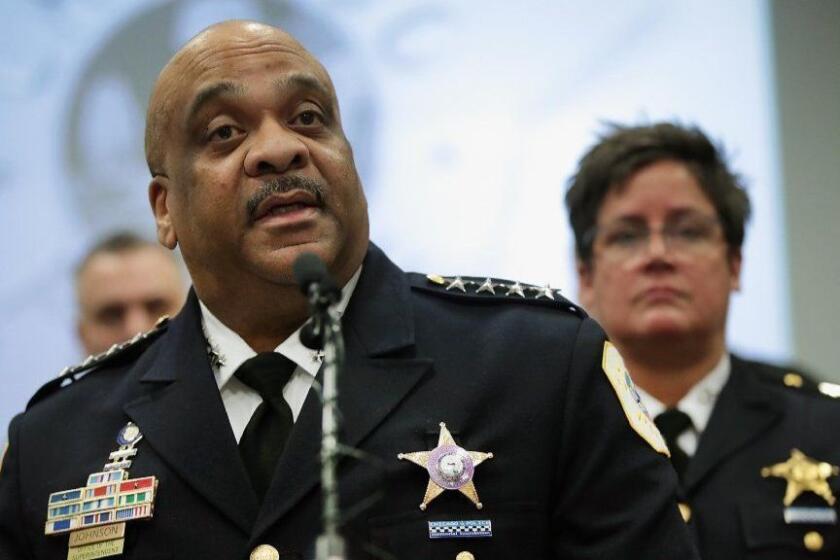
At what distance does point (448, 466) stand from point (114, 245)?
8.06 feet

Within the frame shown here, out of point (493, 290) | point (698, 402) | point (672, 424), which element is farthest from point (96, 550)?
point (698, 402)

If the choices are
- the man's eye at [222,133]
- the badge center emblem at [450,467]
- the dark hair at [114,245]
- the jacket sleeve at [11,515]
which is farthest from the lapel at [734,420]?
the dark hair at [114,245]

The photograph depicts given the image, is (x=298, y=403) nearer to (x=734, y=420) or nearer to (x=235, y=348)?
(x=235, y=348)

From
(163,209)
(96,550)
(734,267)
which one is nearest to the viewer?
(96,550)

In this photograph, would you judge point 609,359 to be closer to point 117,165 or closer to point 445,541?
point 445,541

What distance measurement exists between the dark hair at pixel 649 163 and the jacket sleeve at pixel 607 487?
1.47 m

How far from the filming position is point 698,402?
3.65 metres

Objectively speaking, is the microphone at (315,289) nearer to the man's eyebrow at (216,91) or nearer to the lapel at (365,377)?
the lapel at (365,377)

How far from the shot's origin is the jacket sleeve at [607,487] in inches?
91.7

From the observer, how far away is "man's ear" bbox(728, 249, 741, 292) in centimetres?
384

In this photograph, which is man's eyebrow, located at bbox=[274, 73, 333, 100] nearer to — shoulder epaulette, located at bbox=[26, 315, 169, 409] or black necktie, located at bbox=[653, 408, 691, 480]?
shoulder epaulette, located at bbox=[26, 315, 169, 409]

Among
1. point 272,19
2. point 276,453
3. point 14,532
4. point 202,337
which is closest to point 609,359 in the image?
point 276,453

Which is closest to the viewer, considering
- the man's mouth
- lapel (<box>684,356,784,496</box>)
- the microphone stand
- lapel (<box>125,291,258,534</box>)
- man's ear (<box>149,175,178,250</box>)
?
the microphone stand

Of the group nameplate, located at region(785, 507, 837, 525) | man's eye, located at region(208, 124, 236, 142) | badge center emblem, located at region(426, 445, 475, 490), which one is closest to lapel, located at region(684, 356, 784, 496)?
nameplate, located at region(785, 507, 837, 525)
